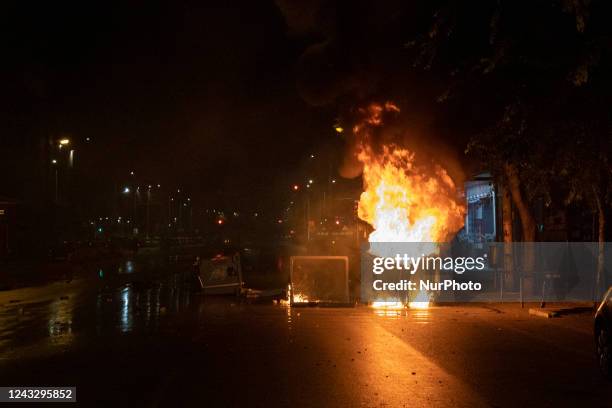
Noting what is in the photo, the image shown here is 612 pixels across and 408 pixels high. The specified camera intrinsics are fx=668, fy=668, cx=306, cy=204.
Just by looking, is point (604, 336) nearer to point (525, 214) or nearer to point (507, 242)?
point (507, 242)

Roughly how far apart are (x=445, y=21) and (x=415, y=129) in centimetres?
792

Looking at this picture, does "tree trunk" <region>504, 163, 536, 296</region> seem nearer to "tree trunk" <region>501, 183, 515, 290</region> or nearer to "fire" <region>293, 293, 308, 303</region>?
"tree trunk" <region>501, 183, 515, 290</region>

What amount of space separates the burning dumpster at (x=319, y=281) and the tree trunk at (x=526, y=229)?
4.88 meters

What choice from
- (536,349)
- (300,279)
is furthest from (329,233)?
(536,349)

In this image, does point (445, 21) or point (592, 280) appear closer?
point (445, 21)

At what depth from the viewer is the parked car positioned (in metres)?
8.50

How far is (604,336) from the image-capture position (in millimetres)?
8711

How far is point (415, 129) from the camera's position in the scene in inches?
777

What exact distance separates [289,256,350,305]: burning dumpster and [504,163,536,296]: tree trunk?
4.88m

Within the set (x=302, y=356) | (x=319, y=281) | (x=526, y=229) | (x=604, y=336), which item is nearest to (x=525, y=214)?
(x=526, y=229)

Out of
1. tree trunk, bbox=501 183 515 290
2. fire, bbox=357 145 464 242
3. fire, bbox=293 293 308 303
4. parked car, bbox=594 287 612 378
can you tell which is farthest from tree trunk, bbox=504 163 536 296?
parked car, bbox=594 287 612 378

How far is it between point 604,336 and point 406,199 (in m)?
11.2

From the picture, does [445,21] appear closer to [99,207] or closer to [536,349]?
[536,349]

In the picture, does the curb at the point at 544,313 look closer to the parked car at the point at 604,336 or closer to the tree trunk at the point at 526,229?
the tree trunk at the point at 526,229
